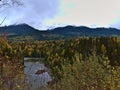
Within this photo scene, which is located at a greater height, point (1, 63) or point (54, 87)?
point (1, 63)

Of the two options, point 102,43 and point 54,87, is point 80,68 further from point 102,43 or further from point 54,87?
point 102,43

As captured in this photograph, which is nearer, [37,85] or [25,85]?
[25,85]

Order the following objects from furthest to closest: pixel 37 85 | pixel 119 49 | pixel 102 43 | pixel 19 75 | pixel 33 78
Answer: pixel 102 43, pixel 119 49, pixel 33 78, pixel 37 85, pixel 19 75

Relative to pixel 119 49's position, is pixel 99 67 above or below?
above

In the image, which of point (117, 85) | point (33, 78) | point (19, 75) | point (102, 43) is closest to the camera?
point (117, 85)

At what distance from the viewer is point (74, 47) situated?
7581cm

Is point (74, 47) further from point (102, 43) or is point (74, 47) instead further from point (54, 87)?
point (54, 87)

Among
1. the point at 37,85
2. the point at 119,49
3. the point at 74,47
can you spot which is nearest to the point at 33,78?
the point at 37,85

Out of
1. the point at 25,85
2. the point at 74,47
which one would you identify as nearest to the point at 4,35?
the point at 25,85

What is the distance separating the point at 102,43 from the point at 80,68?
2539 inches

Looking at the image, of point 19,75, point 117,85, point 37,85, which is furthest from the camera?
point 37,85

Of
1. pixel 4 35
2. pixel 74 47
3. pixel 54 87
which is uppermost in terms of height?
pixel 4 35

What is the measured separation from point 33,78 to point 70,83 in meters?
0.85

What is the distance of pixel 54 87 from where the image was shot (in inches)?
293
